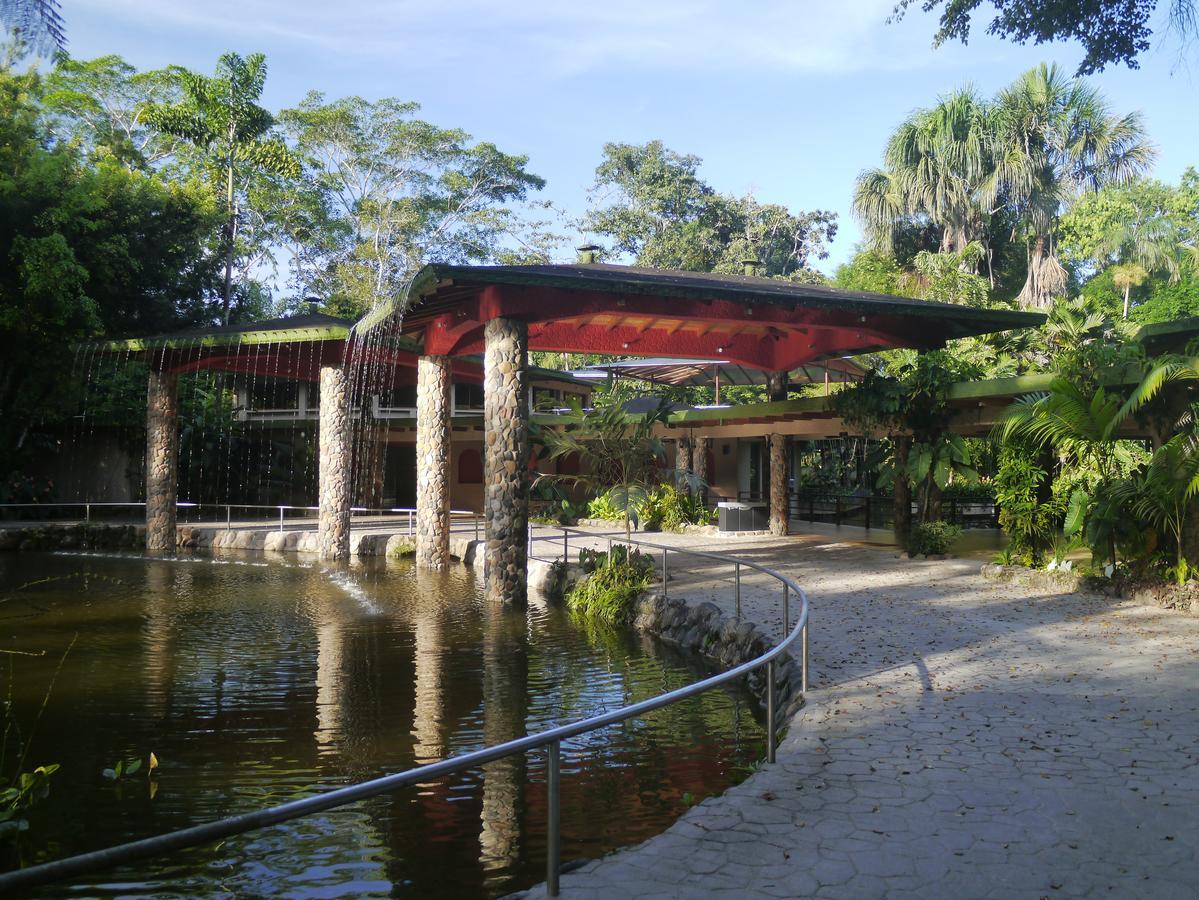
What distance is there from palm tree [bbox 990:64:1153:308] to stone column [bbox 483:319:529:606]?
24.5 m

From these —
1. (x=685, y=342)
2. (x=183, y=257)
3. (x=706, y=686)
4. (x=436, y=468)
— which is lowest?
(x=706, y=686)

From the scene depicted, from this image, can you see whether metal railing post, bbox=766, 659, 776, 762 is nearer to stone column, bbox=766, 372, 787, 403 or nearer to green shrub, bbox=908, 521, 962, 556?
green shrub, bbox=908, 521, 962, 556

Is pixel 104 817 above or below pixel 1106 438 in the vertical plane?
below

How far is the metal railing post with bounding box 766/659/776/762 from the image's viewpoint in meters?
4.86

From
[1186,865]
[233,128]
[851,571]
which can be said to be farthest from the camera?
[233,128]

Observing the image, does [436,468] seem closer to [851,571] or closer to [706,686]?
[851,571]

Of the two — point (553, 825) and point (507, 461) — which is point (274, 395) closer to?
point (507, 461)

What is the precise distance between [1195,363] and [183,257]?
2613cm

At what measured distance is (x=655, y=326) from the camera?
15641 millimetres

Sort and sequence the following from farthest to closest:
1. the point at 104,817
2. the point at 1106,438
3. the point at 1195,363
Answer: the point at 1106,438 < the point at 1195,363 < the point at 104,817

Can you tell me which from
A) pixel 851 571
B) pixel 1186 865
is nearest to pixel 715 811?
pixel 1186 865

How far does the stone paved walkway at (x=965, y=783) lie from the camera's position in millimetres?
3520

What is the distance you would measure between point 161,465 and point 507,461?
433 inches

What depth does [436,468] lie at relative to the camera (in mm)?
16203
